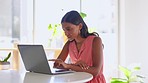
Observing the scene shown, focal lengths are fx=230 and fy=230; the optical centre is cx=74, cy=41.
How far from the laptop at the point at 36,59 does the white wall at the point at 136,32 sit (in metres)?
2.62

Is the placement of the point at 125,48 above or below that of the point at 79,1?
below

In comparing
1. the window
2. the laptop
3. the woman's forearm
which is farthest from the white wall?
the laptop

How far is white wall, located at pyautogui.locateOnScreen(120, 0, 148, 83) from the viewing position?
3.79 m

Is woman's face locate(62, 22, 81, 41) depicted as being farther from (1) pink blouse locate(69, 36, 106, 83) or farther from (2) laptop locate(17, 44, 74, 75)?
(2) laptop locate(17, 44, 74, 75)

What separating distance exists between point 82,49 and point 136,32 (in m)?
2.43

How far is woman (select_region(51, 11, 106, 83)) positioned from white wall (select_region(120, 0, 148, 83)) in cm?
227

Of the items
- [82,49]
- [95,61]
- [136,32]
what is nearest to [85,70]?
[95,61]

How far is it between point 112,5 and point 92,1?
39 cm

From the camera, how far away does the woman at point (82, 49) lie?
5.08ft

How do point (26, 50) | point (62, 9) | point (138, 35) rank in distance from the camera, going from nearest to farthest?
1. point (26, 50)
2. point (138, 35)
3. point (62, 9)

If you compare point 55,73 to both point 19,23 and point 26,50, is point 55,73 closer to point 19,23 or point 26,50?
point 26,50

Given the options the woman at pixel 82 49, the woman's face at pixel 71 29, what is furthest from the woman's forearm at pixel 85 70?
the woman's face at pixel 71 29

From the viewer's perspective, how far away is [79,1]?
4.38m

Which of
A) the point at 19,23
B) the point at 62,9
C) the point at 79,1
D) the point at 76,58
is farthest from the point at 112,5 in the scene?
the point at 76,58
